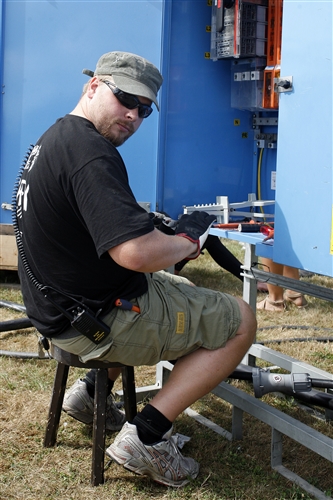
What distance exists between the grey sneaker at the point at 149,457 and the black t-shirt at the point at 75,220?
49cm

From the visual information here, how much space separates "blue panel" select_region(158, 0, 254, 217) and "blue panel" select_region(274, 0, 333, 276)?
177cm

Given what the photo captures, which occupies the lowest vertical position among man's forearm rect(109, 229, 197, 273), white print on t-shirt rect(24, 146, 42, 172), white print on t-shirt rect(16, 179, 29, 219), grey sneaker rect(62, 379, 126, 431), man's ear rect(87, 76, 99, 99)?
grey sneaker rect(62, 379, 126, 431)

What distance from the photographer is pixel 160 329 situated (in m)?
2.34

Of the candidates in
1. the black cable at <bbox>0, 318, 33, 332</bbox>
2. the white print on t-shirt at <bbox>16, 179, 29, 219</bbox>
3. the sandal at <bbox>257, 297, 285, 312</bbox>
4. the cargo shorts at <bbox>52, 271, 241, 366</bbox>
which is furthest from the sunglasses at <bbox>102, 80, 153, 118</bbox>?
the sandal at <bbox>257, 297, 285, 312</bbox>

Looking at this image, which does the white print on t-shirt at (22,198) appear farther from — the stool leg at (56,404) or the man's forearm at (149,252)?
the stool leg at (56,404)

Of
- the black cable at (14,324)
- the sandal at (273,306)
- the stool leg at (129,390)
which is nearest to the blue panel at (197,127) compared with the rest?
the sandal at (273,306)

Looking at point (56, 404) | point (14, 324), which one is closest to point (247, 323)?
point (56, 404)

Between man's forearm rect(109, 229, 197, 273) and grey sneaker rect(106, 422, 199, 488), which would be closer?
man's forearm rect(109, 229, 197, 273)

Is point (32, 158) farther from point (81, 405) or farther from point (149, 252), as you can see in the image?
point (81, 405)

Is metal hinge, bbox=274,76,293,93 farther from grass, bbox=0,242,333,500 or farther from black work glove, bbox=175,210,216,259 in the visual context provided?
grass, bbox=0,242,333,500

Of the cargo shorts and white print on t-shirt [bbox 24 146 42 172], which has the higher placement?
white print on t-shirt [bbox 24 146 42 172]

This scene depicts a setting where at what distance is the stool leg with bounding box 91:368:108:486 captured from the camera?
2.37m

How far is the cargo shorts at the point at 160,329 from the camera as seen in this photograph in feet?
7.52

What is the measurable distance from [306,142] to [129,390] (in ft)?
4.05
